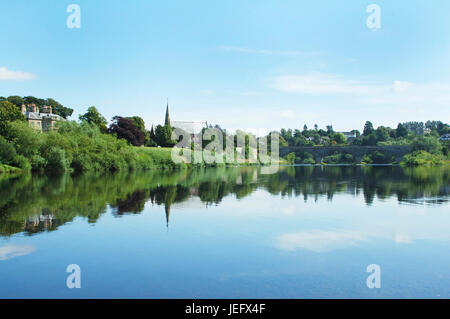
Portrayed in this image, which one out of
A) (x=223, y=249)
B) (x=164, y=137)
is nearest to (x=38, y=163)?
(x=164, y=137)

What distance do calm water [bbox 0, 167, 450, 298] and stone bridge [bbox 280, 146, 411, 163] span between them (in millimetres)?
89826

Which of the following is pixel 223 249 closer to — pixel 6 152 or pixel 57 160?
pixel 57 160

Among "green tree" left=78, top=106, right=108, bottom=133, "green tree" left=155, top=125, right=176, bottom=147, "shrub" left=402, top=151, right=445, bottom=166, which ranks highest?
"green tree" left=78, top=106, right=108, bottom=133

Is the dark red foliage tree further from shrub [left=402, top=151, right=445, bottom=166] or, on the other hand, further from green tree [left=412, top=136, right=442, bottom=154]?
Result: green tree [left=412, top=136, right=442, bottom=154]

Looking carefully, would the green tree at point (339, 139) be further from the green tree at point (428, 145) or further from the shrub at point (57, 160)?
the shrub at point (57, 160)

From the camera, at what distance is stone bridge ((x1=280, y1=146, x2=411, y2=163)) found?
103 m

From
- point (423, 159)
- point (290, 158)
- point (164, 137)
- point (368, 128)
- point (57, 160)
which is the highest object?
point (368, 128)

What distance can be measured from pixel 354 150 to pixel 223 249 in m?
104

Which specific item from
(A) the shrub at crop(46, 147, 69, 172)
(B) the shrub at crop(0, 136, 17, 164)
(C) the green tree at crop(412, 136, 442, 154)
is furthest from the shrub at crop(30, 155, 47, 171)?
(C) the green tree at crop(412, 136, 442, 154)

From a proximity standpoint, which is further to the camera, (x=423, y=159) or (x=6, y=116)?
(x=423, y=159)

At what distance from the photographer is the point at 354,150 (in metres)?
109

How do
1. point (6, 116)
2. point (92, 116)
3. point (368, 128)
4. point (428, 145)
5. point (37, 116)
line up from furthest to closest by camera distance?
point (368, 128) < point (428, 145) < point (37, 116) < point (92, 116) < point (6, 116)
